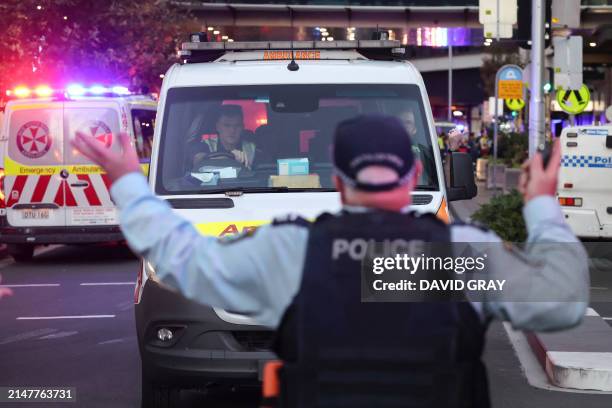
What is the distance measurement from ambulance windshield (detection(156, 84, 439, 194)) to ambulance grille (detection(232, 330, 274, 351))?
1229 millimetres

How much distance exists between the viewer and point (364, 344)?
2.88 meters

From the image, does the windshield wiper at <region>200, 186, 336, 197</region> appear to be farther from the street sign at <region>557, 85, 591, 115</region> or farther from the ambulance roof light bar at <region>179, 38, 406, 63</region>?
the street sign at <region>557, 85, 591, 115</region>

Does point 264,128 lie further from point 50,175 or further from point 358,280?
point 50,175

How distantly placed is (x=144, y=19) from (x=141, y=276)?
72.6ft

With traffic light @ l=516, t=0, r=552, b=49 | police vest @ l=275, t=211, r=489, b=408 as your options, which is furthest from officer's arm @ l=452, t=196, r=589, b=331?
traffic light @ l=516, t=0, r=552, b=49

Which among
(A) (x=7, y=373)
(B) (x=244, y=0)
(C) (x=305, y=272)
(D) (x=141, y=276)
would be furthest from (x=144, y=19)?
(C) (x=305, y=272)

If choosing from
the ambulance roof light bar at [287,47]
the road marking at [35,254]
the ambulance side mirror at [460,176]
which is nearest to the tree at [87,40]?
the road marking at [35,254]

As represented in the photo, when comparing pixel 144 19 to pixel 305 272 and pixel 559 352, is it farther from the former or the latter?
pixel 305 272

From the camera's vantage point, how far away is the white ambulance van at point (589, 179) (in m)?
14.7

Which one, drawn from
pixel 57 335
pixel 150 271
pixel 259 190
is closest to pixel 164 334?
pixel 150 271

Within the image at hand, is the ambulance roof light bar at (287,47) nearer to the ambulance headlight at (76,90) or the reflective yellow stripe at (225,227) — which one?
the reflective yellow stripe at (225,227)

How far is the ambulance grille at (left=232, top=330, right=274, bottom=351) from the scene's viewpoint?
674 cm

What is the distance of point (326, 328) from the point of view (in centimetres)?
288

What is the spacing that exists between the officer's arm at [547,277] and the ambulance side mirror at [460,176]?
4759 millimetres
